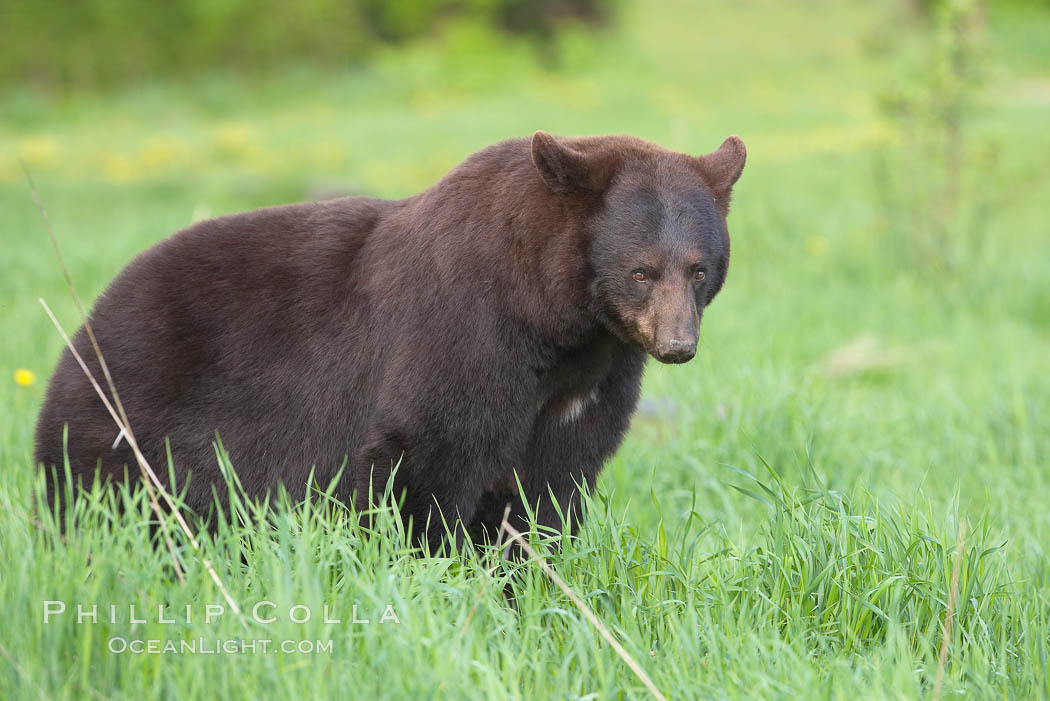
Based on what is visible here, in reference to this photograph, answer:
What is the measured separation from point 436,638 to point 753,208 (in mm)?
8858

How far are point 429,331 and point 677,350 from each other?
72 cm

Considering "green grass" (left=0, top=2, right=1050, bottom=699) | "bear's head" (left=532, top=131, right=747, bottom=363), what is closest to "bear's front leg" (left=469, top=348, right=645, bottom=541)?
"green grass" (left=0, top=2, right=1050, bottom=699)

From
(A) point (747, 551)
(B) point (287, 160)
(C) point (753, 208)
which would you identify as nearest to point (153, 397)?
(A) point (747, 551)

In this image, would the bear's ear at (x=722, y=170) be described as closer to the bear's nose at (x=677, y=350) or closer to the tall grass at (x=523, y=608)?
the bear's nose at (x=677, y=350)

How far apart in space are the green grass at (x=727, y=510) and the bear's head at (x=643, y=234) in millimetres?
563

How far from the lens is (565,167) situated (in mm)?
3121

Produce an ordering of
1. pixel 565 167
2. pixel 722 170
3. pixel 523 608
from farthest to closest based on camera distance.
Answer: pixel 722 170 → pixel 565 167 → pixel 523 608

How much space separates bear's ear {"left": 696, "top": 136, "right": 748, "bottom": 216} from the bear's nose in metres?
0.58

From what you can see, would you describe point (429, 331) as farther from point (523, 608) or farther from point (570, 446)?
point (523, 608)

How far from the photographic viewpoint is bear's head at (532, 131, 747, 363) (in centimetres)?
307

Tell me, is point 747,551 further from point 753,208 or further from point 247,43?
point 247,43

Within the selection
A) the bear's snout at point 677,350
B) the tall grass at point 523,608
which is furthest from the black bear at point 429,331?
the tall grass at point 523,608

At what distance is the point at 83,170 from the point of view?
15.1 metres

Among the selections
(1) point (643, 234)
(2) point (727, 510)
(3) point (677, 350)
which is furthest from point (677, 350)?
(2) point (727, 510)
